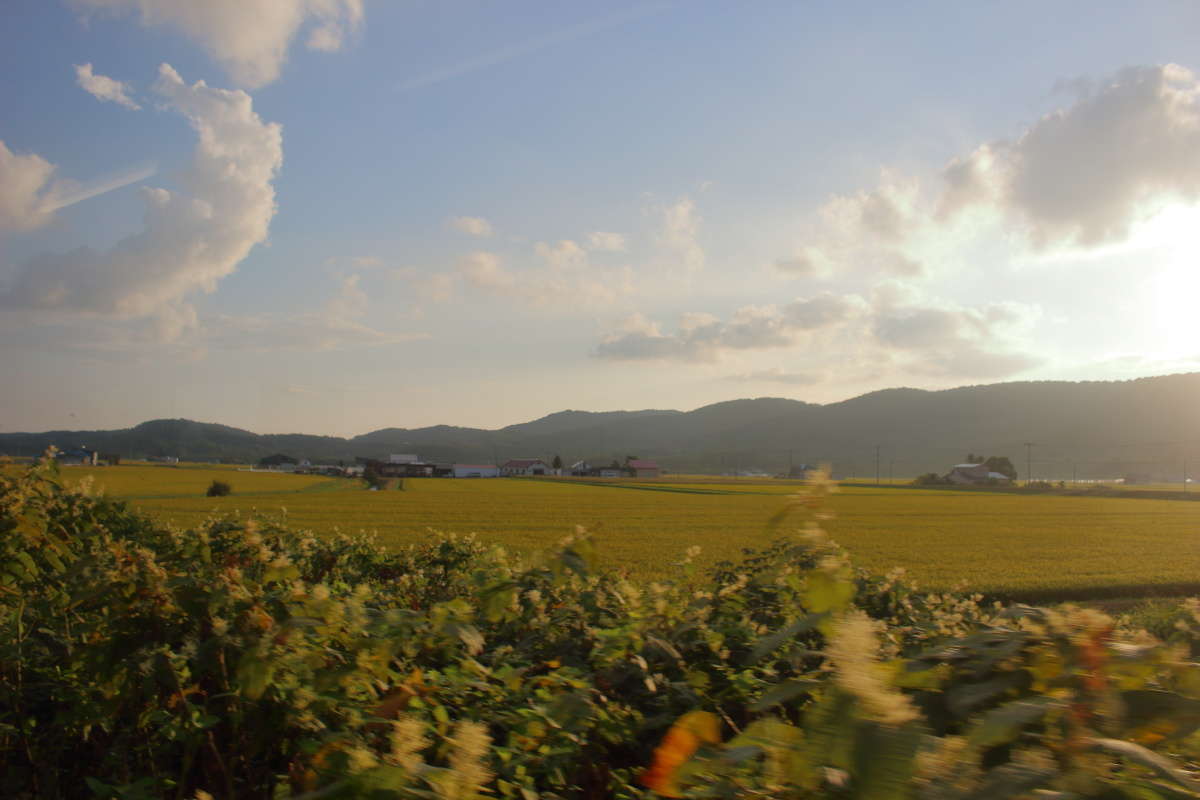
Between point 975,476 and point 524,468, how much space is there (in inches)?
3197

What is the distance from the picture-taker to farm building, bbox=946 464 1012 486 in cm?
9912

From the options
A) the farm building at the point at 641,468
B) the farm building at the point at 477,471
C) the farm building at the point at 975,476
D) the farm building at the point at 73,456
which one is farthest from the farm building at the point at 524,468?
the farm building at the point at 73,456

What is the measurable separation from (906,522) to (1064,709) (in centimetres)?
4002

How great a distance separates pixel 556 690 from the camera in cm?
217

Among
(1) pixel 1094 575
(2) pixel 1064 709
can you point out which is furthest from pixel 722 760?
(1) pixel 1094 575

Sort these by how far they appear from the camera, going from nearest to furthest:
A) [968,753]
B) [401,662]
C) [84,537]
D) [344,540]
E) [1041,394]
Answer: [968,753] < [401,662] < [84,537] < [344,540] < [1041,394]

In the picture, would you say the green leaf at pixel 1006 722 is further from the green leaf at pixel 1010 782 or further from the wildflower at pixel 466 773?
the wildflower at pixel 466 773

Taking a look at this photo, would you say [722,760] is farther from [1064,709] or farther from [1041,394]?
[1041,394]

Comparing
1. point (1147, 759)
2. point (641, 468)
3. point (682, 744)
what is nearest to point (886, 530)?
point (682, 744)

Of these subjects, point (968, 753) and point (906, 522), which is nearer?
point (968, 753)

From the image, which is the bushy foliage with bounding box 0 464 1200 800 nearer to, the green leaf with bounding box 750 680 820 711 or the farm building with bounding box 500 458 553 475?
the green leaf with bounding box 750 680 820 711

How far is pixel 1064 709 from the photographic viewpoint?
3.09 feet

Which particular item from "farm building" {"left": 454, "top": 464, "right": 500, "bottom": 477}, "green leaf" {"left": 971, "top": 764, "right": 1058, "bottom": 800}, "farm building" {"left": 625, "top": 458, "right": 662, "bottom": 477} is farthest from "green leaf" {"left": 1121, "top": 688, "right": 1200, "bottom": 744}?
"farm building" {"left": 454, "top": 464, "right": 500, "bottom": 477}

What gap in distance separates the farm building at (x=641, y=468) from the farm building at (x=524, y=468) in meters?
18.0
